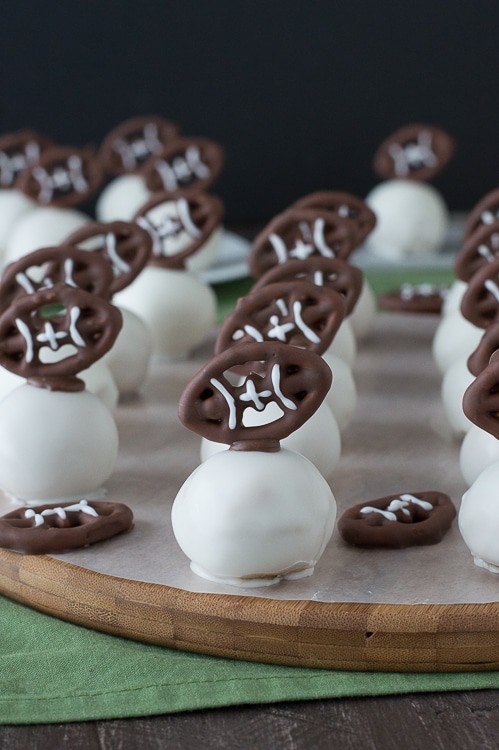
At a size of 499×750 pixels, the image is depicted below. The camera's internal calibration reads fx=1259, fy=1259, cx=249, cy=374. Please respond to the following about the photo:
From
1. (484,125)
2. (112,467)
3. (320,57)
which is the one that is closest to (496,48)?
(484,125)

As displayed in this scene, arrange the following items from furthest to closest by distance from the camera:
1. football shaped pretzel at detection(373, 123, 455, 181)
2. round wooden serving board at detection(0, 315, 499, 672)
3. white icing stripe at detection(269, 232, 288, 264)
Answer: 1. football shaped pretzel at detection(373, 123, 455, 181)
2. white icing stripe at detection(269, 232, 288, 264)
3. round wooden serving board at detection(0, 315, 499, 672)

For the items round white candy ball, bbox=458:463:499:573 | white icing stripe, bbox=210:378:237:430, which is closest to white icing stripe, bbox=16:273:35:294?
white icing stripe, bbox=210:378:237:430

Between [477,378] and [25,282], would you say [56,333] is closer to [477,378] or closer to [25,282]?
[25,282]

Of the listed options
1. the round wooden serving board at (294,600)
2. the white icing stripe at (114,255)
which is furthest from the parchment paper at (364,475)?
the white icing stripe at (114,255)

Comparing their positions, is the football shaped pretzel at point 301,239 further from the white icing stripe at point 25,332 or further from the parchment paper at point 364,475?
the white icing stripe at point 25,332

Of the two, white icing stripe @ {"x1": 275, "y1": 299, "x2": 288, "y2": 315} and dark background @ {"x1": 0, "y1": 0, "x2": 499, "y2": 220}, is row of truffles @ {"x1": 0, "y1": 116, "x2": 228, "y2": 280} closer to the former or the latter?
dark background @ {"x1": 0, "y1": 0, "x2": 499, "y2": 220}

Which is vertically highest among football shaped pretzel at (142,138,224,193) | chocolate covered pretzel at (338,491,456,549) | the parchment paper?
football shaped pretzel at (142,138,224,193)

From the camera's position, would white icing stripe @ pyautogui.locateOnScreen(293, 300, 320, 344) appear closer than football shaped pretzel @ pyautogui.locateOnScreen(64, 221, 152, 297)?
Yes
